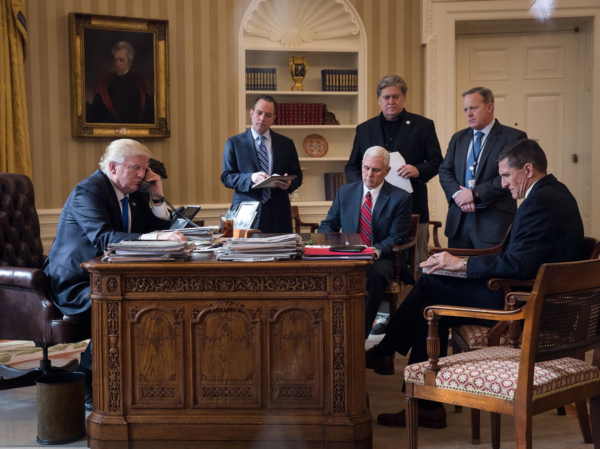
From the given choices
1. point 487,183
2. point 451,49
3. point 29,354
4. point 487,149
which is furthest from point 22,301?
point 451,49

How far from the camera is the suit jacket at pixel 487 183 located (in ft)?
12.9

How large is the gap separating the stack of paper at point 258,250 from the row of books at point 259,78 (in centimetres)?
371

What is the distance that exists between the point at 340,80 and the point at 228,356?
4047 millimetres

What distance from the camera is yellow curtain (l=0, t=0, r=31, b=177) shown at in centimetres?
508

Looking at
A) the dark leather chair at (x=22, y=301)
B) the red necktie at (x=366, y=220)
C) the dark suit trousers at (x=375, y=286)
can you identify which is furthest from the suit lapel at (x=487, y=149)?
the dark leather chair at (x=22, y=301)

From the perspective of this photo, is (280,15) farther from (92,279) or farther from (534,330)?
(534,330)

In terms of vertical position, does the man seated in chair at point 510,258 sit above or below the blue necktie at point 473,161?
below

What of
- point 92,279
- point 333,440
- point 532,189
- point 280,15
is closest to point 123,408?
point 92,279

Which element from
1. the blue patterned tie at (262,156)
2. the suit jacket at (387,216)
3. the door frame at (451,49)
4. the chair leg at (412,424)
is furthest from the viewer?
the door frame at (451,49)

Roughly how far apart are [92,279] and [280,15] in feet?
13.8

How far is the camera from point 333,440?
97.5 inches

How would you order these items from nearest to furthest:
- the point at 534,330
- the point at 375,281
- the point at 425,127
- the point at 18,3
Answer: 1. the point at 534,330
2. the point at 375,281
3. the point at 425,127
4. the point at 18,3

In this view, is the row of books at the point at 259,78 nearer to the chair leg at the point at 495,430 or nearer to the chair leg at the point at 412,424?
the chair leg at the point at 495,430

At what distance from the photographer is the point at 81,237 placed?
3.00 meters
